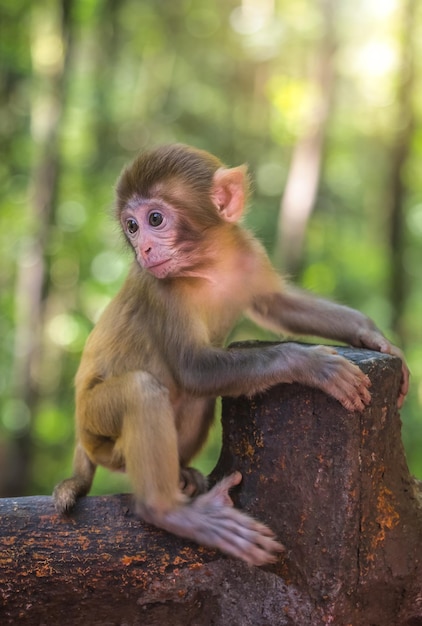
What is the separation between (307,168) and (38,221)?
344cm

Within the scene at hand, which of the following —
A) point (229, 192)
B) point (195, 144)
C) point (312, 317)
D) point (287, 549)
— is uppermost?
point (195, 144)

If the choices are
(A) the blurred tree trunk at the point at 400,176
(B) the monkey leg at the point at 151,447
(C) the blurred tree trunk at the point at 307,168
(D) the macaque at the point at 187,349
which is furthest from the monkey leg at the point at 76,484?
(A) the blurred tree trunk at the point at 400,176

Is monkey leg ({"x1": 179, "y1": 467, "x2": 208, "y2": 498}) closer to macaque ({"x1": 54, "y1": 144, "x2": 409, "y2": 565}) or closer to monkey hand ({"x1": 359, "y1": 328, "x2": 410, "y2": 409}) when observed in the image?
macaque ({"x1": 54, "y1": 144, "x2": 409, "y2": 565})

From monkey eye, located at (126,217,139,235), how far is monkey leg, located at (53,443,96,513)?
1.13m

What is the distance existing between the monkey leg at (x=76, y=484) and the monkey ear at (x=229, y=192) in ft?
4.62

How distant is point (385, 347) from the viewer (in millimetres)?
3588

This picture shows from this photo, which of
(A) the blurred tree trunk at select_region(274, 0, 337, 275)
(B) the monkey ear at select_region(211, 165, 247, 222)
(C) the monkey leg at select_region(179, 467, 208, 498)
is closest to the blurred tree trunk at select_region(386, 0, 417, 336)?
(A) the blurred tree trunk at select_region(274, 0, 337, 275)

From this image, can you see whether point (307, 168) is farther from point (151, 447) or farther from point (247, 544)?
point (247, 544)

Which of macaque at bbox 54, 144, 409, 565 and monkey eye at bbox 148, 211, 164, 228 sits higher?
monkey eye at bbox 148, 211, 164, 228

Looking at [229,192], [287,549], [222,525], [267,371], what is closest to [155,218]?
[229,192]

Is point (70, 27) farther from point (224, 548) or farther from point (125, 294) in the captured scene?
point (224, 548)

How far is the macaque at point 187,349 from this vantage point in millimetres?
3166

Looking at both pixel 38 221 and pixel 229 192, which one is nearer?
pixel 229 192

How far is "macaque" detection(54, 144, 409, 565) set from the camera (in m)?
3.17
